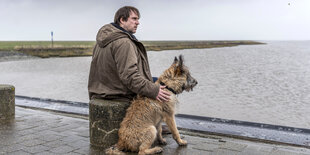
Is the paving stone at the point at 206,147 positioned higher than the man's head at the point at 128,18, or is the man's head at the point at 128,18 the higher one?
the man's head at the point at 128,18

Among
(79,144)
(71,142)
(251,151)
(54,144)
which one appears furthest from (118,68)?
(251,151)

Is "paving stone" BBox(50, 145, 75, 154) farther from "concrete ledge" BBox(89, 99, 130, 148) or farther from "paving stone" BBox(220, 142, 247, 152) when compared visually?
"paving stone" BBox(220, 142, 247, 152)

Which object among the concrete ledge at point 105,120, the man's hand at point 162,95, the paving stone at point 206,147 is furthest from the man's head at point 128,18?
Result: the paving stone at point 206,147

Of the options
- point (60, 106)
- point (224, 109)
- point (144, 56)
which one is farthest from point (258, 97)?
point (144, 56)

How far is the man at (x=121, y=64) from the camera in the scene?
14.5 feet

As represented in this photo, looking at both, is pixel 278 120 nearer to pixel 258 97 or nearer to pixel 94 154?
pixel 258 97

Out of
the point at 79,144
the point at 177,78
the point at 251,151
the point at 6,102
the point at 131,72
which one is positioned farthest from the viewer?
the point at 6,102

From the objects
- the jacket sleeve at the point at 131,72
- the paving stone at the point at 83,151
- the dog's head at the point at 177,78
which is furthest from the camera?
the paving stone at the point at 83,151

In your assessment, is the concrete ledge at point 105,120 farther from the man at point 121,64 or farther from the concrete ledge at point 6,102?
the concrete ledge at point 6,102

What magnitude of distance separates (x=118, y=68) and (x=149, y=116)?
862 millimetres

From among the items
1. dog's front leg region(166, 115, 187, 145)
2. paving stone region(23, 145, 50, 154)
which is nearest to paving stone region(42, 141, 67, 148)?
paving stone region(23, 145, 50, 154)

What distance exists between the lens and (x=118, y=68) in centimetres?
454

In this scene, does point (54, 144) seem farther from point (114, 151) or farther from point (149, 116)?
point (149, 116)

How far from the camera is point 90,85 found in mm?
5141
